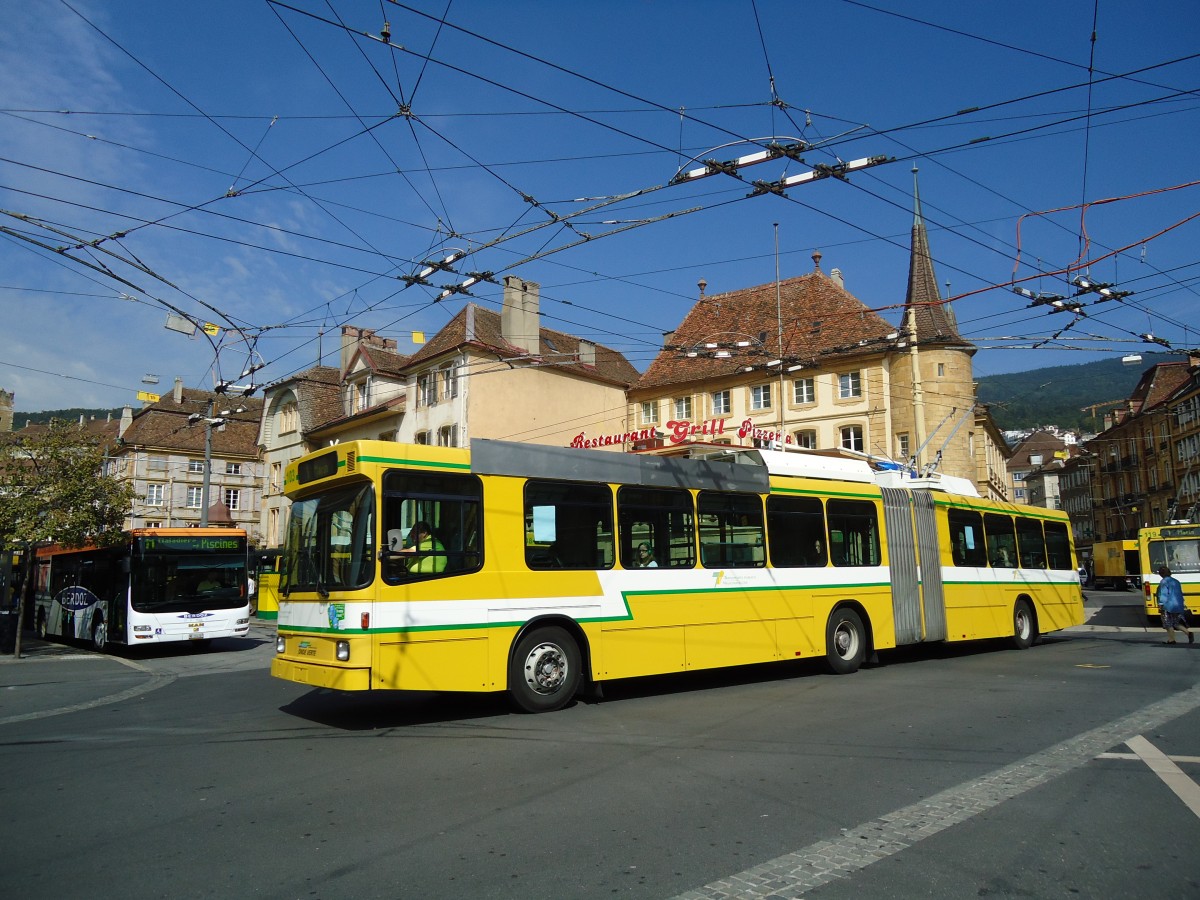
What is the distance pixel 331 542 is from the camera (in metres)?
9.57

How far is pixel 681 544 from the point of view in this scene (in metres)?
11.8

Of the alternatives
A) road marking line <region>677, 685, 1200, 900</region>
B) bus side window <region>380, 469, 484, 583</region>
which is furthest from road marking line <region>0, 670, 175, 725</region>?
road marking line <region>677, 685, 1200, 900</region>

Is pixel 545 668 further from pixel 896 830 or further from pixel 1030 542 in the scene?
Result: pixel 1030 542

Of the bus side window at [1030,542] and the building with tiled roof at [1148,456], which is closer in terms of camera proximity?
the bus side window at [1030,542]

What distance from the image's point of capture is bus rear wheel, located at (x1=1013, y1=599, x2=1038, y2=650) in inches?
706

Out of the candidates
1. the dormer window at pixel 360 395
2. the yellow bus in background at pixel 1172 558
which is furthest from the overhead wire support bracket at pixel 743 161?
the dormer window at pixel 360 395

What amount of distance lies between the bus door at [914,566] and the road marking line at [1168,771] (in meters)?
6.50

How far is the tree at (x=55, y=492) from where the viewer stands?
64.3ft

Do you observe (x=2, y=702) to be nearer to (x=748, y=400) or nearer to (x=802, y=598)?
(x=802, y=598)

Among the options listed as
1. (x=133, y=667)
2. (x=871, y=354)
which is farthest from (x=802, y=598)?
(x=871, y=354)

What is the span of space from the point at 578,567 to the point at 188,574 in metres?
13.6

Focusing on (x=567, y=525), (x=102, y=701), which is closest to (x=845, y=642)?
(x=567, y=525)

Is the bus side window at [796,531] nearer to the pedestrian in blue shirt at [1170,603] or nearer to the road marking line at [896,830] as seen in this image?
the road marking line at [896,830]

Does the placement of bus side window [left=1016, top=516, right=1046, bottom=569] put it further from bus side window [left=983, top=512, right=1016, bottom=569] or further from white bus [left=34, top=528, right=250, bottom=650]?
white bus [left=34, top=528, right=250, bottom=650]
